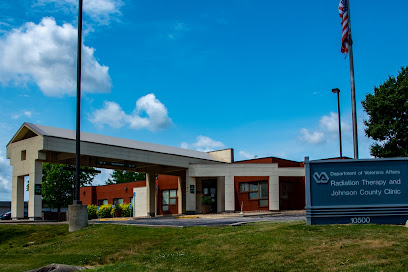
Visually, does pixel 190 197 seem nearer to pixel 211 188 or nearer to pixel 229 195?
pixel 229 195

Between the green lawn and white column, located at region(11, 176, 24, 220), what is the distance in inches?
575

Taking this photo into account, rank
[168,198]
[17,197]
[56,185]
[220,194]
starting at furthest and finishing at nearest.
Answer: [56,185], [168,198], [220,194], [17,197]

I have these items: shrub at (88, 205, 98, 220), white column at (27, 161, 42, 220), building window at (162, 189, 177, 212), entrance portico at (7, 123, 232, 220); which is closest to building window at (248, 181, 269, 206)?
entrance portico at (7, 123, 232, 220)

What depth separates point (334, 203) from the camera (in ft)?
45.1

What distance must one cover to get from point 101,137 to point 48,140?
24.4 feet

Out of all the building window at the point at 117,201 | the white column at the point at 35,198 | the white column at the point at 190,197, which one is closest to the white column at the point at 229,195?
the white column at the point at 190,197

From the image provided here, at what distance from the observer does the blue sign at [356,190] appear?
13.6 m

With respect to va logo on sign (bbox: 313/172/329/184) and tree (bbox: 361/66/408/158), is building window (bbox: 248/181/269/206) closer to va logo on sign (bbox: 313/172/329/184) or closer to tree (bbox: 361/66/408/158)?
tree (bbox: 361/66/408/158)

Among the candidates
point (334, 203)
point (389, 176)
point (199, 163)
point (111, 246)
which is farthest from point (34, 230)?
point (199, 163)

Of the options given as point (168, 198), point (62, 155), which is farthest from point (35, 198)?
point (168, 198)

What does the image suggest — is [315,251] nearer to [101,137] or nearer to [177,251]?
[177,251]

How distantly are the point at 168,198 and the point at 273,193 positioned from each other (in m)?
13.6

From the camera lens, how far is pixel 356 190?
543 inches

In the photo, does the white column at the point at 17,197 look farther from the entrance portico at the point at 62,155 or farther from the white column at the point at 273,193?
the white column at the point at 273,193
